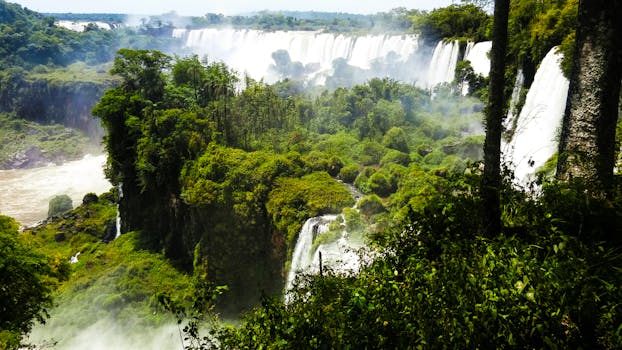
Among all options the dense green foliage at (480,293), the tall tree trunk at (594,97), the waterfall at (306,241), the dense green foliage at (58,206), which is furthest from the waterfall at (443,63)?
the dense green foliage at (58,206)

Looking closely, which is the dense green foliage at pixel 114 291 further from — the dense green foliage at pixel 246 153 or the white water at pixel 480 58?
the white water at pixel 480 58

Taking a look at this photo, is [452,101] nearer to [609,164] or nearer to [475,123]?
[475,123]

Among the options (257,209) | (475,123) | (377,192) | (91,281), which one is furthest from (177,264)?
(475,123)

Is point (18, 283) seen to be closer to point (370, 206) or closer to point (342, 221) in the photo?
point (342, 221)

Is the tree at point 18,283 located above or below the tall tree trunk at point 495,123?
below

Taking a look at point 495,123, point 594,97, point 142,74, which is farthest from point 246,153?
point 594,97

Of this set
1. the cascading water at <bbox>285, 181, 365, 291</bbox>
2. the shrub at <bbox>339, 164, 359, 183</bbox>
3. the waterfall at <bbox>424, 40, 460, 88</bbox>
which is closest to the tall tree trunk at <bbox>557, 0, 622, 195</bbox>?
the cascading water at <bbox>285, 181, 365, 291</bbox>
